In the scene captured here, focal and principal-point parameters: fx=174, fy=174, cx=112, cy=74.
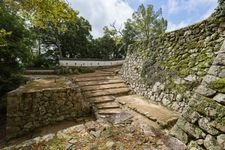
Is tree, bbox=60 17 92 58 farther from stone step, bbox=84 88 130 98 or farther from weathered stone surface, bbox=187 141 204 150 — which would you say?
weathered stone surface, bbox=187 141 204 150

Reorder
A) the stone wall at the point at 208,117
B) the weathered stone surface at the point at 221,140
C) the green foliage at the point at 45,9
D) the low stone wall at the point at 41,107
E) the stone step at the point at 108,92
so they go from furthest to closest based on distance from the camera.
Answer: the stone step at the point at 108,92 → the low stone wall at the point at 41,107 → the green foliage at the point at 45,9 → the stone wall at the point at 208,117 → the weathered stone surface at the point at 221,140

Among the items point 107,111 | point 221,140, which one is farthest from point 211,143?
point 107,111

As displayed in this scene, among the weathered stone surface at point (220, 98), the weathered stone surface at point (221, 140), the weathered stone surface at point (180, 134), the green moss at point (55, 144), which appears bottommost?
the green moss at point (55, 144)

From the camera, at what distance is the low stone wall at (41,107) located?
511cm

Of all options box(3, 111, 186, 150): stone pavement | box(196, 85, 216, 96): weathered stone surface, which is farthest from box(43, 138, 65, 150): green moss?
box(196, 85, 216, 96): weathered stone surface

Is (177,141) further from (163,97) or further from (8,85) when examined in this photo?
(8,85)

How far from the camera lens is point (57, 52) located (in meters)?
19.0

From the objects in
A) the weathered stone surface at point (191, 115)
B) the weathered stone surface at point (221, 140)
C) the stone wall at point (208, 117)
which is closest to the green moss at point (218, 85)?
the stone wall at point (208, 117)

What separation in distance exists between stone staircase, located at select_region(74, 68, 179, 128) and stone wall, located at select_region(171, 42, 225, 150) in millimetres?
1217

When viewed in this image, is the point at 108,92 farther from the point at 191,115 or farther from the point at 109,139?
the point at 191,115

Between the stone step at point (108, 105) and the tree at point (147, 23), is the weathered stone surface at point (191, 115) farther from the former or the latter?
the tree at point (147, 23)

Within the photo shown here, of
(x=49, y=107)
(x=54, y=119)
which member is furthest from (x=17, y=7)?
(x=54, y=119)

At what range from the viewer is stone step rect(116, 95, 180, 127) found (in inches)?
142

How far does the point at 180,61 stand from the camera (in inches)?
177
